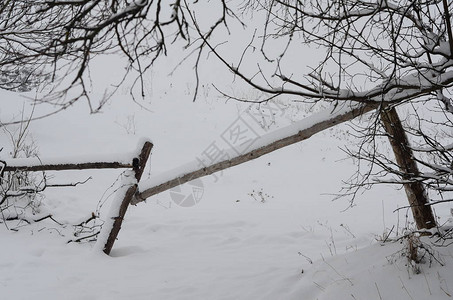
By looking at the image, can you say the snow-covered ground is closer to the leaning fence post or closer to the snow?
the snow

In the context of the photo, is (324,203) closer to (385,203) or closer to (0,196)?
(385,203)

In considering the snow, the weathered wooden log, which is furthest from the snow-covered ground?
the weathered wooden log

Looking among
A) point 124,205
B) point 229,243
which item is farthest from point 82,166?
point 229,243

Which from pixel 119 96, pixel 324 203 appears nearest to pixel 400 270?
pixel 324 203

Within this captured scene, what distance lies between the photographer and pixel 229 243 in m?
3.69

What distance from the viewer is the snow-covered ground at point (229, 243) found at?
2195mm

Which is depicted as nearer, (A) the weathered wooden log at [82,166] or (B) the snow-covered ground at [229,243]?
(B) the snow-covered ground at [229,243]

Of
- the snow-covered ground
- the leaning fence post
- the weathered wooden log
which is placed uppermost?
the weathered wooden log

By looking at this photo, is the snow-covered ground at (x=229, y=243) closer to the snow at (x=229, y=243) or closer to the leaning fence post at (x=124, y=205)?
the snow at (x=229, y=243)

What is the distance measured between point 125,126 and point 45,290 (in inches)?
313

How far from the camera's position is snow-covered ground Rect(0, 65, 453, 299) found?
2.20 meters

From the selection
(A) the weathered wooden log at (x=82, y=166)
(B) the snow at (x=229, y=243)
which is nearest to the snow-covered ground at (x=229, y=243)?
(B) the snow at (x=229, y=243)

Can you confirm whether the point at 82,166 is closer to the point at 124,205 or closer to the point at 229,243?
the point at 124,205

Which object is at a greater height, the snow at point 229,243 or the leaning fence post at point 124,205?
the leaning fence post at point 124,205
